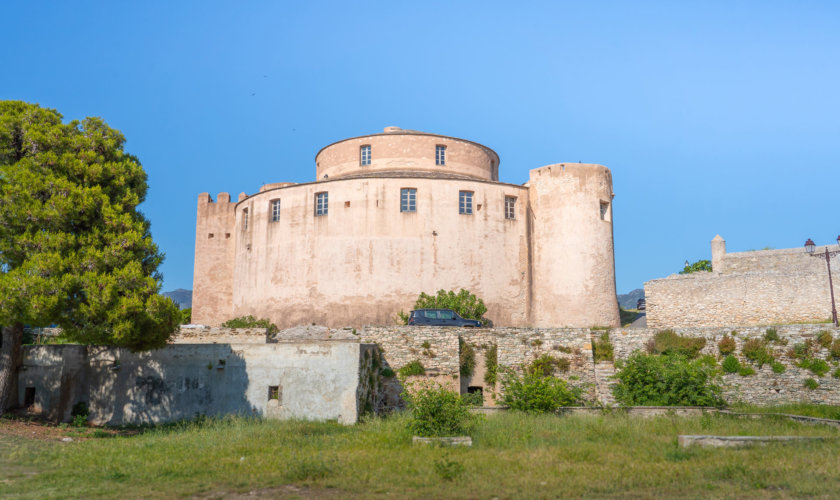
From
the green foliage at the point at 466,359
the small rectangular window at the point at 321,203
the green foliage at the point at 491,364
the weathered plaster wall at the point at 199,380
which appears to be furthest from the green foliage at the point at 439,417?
the small rectangular window at the point at 321,203

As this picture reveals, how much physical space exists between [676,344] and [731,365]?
186 centimetres

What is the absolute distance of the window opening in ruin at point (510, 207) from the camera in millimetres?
34750

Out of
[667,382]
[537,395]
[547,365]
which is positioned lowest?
[537,395]

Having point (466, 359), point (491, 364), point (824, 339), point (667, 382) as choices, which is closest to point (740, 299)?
point (824, 339)

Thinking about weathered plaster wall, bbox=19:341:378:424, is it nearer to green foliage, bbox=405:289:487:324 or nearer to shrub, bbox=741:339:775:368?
green foliage, bbox=405:289:487:324

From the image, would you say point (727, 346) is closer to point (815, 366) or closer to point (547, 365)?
point (815, 366)

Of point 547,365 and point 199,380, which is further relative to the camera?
point 547,365

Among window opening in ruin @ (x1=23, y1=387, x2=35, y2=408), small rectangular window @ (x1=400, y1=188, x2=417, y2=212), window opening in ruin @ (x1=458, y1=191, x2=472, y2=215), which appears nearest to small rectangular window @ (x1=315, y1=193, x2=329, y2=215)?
small rectangular window @ (x1=400, y1=188, x2=417, y2=212)

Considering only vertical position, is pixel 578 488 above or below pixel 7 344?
below

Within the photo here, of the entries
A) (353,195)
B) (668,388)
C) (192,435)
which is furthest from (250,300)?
(668,388)

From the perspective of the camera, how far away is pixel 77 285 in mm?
17875

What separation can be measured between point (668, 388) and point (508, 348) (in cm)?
548

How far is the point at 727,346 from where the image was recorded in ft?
77.3

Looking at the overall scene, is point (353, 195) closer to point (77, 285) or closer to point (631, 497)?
point (77, 285)
